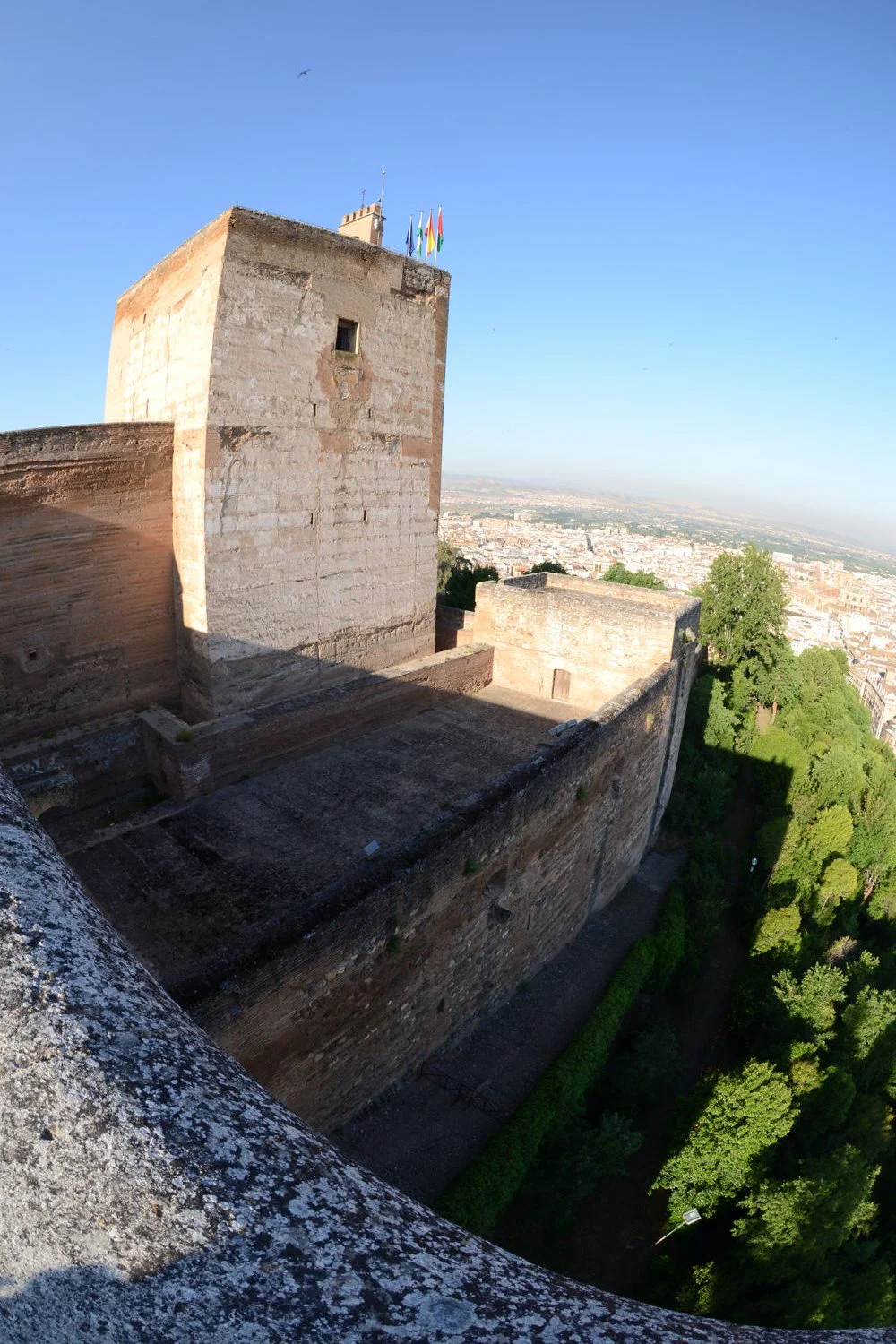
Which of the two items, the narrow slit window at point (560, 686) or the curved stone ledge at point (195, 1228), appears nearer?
the curved stone ledge at point (195, 1228)

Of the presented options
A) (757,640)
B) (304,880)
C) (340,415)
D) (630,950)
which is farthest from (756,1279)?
(757,640)

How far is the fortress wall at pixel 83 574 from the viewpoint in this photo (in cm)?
774

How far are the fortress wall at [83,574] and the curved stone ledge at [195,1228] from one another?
6874mm

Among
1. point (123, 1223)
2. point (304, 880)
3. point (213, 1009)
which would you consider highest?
point (123, 1223)

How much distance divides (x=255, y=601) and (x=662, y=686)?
6112 millimetres

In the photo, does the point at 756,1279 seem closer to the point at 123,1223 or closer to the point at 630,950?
the point at 630,950

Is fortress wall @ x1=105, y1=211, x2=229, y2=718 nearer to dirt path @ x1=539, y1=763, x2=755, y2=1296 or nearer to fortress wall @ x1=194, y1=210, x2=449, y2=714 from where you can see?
fortress wall @ x1=194, y1=210, x2=449, y2=714

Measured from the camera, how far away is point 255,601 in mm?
9227

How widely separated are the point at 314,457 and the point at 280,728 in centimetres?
353

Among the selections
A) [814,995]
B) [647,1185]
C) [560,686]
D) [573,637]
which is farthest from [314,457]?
[814,995]

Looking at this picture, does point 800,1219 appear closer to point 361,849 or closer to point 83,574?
point 361,849

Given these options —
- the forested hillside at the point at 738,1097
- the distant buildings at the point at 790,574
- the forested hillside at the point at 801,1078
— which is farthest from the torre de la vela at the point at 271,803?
the distant buildings at the point at 790,574

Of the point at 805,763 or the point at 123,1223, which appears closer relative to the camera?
the point at 123,1223

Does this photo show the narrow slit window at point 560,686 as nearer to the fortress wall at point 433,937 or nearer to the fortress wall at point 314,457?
the fortress wall at point 314,457
